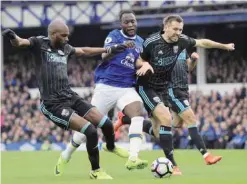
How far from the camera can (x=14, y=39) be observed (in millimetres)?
11398

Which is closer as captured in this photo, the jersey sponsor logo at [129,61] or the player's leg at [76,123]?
the player's leg at [76,123]

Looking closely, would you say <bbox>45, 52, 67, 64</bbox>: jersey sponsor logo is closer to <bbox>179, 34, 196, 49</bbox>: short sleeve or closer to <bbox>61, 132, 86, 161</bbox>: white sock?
<bbox>61, 132, 86, 161</bbox>: white sock

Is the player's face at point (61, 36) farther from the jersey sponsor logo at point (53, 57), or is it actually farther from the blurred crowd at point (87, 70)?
the blurred crowd at point (87, 70)

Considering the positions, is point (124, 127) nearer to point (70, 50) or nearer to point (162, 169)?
point (70, 50)

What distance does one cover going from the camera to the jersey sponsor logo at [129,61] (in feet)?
43.6

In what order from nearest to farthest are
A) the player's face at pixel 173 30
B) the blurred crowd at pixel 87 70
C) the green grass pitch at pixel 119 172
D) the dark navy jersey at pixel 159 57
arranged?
the green grass pitch at pixel 119 172 → the player's face at pixel 173 30 → the dark navy jersey at pixel 159 57 → the blurred crowd at pixel 87 70

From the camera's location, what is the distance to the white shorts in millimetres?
13094

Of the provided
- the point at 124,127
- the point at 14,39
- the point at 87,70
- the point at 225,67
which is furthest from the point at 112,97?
the point at 87,70

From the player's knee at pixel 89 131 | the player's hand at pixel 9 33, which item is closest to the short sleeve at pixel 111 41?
the player's knee at pixel 89 131

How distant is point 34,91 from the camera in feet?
117

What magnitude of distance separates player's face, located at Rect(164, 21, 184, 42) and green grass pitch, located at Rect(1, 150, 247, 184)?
2226 mm

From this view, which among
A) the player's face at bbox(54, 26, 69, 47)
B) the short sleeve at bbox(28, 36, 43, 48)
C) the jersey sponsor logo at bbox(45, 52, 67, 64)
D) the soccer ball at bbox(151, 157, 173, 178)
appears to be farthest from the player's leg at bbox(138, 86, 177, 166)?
the short sleeve at bbox(28, 36, 43, 48)

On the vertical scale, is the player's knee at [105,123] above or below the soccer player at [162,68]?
below

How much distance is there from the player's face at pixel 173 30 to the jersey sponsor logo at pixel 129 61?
0.74 meters
